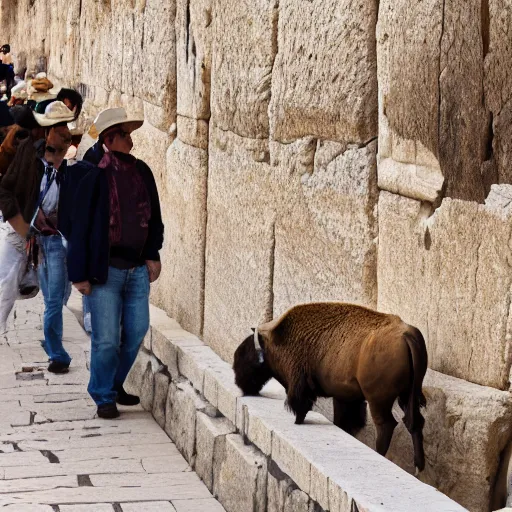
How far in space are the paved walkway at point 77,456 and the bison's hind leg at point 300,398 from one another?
861mm

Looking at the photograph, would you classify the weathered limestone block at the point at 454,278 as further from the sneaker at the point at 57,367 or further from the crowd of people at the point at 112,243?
the sneaker at the point at 57,367

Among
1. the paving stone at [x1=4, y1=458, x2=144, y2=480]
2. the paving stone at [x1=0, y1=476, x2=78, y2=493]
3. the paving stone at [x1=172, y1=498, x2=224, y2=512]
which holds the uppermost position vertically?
the paving stone at [x1=172, y1=498, x2=224, y2=512]

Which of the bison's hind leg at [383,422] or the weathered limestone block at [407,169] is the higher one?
the weathered limestone block at [407,169]

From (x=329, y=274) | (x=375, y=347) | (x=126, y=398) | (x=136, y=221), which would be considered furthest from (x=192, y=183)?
(x=375, y=347)

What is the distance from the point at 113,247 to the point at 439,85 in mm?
2782

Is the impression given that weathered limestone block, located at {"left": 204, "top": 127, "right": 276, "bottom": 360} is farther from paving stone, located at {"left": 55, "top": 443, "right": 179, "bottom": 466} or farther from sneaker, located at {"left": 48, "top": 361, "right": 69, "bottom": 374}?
sneaker, located at {"left": 48, "top": 361, "right": 69, "bottom": 374}

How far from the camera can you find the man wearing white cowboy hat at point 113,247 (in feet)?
20.6

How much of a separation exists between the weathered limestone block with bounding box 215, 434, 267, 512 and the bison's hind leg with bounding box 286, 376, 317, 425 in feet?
0.92

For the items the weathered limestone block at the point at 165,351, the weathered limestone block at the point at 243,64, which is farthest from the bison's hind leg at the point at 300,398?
the weathered limestone block at the point at 165,351

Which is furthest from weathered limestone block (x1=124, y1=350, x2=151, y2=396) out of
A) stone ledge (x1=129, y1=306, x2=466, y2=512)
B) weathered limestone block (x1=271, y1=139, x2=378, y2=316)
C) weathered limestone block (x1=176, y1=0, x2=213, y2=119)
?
weathered limestone block (x1=271, y1=139, x2=378, y2=316)

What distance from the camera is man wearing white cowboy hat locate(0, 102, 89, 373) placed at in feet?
24.5

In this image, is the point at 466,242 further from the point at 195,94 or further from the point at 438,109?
the point at 195,94

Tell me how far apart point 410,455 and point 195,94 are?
121 inches

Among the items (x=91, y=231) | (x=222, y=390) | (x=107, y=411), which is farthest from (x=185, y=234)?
(x=222, y=390)
